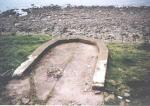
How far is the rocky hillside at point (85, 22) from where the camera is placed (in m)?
16.5

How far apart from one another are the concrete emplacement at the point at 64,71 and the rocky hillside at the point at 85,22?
12.6ft

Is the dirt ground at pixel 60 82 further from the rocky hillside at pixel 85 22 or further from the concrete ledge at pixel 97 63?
the rocky hillside at pixel 85 22

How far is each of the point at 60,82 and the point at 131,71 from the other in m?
2.89

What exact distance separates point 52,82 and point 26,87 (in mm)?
896

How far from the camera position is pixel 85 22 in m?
19.1

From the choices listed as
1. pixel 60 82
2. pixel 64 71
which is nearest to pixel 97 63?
pixel 64 71

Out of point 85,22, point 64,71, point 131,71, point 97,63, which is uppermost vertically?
point 85,22

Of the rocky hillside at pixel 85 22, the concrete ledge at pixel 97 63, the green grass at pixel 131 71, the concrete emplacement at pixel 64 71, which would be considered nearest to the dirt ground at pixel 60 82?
the concrete emplacement at pixel 64 71

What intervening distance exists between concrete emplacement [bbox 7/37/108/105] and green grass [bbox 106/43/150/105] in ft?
1.61

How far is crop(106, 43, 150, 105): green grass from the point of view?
870 cm

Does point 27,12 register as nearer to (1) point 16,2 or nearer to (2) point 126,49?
(1) point 16,2

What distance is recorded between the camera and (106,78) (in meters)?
9.62

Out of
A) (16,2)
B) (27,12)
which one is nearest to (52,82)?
(27,12)

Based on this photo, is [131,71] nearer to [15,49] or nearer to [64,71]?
[64,71]
